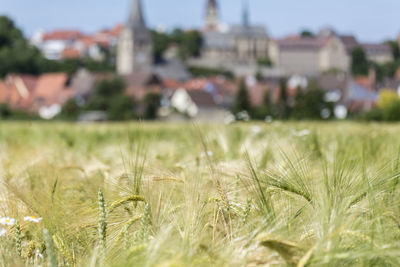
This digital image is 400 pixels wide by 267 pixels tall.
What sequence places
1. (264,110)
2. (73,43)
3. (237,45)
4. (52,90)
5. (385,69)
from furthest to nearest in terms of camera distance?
(237,45) < (73,43) < (385,69) < (52,90) < (264,110)

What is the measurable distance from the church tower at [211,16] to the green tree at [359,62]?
194ft

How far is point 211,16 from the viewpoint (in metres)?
181

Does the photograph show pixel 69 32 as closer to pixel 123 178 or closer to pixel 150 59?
pixel 150 59

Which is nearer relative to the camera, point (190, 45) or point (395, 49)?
point (190, 45)

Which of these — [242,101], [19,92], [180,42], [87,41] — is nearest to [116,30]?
[87,41]

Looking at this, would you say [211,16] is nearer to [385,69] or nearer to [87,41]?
[87,41]

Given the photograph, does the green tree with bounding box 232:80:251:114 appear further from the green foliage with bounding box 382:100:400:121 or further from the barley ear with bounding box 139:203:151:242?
the barley ear with bounding box 139:203:151:242

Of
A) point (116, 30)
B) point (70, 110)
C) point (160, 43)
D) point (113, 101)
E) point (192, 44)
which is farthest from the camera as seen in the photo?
point (116, 30)

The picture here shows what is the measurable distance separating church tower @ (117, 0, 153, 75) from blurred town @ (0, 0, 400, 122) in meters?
0.20

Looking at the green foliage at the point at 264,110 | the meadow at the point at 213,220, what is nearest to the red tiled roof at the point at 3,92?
the green foliage at the point at 264,110

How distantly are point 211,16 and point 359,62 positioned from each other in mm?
61093

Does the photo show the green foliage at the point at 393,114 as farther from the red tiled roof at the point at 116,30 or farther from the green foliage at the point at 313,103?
the red tiled roof at the point at 116,30

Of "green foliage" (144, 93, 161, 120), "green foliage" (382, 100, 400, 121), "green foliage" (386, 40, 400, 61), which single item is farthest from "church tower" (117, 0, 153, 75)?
"green foliage" (382, 100, 400, 121)

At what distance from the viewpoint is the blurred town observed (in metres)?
72.1
